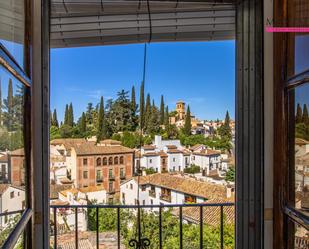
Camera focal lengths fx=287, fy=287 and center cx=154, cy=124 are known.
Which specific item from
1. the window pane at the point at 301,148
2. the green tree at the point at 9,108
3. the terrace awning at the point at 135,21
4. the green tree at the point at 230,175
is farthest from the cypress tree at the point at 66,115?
the window pane at the point at 301,148

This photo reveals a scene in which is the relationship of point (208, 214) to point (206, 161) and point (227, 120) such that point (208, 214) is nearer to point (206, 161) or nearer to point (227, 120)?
point (206, 161)

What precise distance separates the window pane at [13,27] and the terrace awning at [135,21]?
0.56 m

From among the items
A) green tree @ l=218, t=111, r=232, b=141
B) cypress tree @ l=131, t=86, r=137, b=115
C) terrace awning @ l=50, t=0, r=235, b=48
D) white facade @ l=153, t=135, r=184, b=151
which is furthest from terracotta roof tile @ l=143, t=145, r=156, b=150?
terrace awning @ l=50, t=0, r=235, b=48

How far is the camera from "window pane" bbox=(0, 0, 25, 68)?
1.04 metres

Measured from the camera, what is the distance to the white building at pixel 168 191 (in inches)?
79.5

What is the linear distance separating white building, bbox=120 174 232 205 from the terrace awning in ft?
3.20

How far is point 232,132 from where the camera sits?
199 centimetres

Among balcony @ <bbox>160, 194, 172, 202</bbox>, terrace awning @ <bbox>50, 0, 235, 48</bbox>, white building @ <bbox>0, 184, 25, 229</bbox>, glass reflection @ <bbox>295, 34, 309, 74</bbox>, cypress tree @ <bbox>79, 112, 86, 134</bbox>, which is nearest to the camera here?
white building @ <bbox>0, 184, 25, 229</bbox>

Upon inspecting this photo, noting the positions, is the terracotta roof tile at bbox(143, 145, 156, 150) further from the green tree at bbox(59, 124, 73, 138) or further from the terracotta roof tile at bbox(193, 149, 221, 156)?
the green tree at bbox(59, 124, 73, 138)

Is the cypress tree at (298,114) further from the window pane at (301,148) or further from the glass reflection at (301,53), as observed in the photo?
the glass reflection at (301,53)

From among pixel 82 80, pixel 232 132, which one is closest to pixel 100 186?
pixel 82 80

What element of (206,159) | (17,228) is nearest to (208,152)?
(206,159)

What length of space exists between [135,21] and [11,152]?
3.90ft

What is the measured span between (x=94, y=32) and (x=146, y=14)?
1.20 feet
